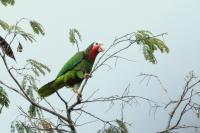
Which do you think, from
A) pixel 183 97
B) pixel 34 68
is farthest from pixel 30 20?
pixel 183 97

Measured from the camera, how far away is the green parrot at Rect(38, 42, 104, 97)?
7.61m

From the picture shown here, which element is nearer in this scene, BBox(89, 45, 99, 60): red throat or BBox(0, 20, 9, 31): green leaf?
BBox(0, 20, 9, 31): green leaf

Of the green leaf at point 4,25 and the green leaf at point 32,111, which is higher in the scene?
the green leaf at point 4,25

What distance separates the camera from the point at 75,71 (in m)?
8.15

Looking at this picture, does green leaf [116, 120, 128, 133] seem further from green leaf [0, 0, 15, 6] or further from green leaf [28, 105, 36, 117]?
green leaf [0, 0, 15, 6]

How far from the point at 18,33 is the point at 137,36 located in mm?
1561

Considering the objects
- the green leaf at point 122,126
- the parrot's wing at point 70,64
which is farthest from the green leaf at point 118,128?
the parrot's wing at point 70,64

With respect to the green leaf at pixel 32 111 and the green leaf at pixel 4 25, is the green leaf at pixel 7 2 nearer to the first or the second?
the green leaf at pixel 4 25

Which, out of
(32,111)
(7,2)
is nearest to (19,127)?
(32,111)

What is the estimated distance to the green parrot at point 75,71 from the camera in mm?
7613

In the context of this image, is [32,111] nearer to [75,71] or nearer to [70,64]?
[75,71]

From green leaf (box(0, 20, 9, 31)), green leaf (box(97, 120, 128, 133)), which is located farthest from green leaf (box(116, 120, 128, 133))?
green leaf (box(0, 20, 9, 31))

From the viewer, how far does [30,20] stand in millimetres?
6617

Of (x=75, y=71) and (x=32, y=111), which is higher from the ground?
(x=75, y=71)
